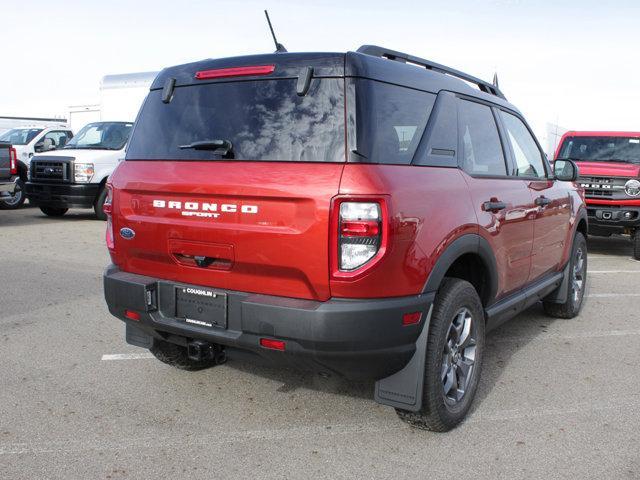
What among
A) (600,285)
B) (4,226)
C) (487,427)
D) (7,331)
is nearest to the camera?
(487,427)

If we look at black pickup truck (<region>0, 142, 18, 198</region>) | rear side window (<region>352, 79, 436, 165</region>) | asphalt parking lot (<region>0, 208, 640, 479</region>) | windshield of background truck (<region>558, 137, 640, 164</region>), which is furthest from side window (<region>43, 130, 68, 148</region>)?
rear side window (<region>352, 79, 436, 165</region>)

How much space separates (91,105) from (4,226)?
9774 millimetres

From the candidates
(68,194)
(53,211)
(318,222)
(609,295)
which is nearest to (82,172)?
(68,194)

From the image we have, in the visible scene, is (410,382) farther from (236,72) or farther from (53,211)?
(53,211)

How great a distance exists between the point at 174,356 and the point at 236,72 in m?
1.85

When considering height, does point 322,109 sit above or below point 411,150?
above

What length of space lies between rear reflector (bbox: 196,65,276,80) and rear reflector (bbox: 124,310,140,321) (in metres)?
1.29

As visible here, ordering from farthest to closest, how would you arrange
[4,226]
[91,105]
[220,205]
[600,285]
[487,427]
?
[91,105]
[4,226]
[600,285]
[487,427]
[220,205]

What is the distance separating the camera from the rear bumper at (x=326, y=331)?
8.93ft

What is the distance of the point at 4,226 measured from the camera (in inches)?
451

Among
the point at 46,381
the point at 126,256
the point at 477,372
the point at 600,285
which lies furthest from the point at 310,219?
the point at 600,285

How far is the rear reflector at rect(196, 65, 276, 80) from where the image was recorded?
304 centimetres

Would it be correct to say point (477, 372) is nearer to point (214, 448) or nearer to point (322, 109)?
point (214, 448)

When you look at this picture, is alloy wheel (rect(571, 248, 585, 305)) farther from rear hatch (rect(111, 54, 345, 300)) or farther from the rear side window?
rear hatch (rect(111, 54, 345, 300))
